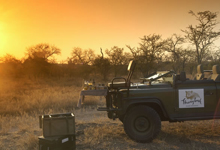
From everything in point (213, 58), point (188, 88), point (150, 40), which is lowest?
point (188, 88)

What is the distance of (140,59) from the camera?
2211 cm

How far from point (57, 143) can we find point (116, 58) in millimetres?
25151

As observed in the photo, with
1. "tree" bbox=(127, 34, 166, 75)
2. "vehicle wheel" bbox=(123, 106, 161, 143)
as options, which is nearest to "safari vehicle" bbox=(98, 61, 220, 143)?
"vehicle wheel" bbox=(123, 106, 161, 143)

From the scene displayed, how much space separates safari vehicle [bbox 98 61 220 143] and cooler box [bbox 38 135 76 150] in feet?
3.56

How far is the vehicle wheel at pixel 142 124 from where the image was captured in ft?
17.6

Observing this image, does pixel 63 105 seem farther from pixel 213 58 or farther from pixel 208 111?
pixel 213 58

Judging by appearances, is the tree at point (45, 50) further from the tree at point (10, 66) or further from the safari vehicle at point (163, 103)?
the safari vehicle at point (163, 103)

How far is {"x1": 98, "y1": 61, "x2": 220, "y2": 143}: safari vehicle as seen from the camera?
543 cm

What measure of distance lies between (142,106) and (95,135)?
1.41 m

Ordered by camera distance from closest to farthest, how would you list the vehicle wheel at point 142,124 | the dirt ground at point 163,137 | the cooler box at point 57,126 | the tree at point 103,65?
the cooler box at point 57,126
the dirt ground at point 163,137
the vehicle wheel at point 142,124
the tree at point 103,65

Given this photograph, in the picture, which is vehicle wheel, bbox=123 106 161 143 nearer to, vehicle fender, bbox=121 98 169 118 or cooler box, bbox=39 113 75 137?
vehicle fender, bbox=121 98 169 118

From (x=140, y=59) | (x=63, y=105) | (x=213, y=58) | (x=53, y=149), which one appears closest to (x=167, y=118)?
(x=53, y=149)

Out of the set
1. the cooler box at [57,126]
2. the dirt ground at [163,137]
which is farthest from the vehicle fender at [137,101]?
the cooler box at [57,126]

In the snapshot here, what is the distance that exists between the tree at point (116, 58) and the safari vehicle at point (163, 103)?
75.6 ft
